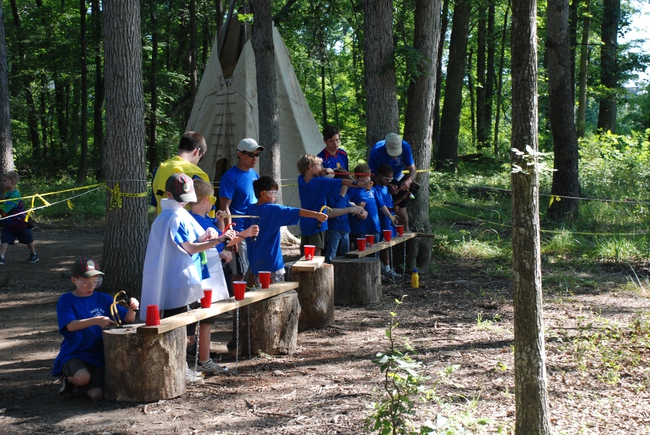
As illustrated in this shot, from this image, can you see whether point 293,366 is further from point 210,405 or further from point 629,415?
point 629,415

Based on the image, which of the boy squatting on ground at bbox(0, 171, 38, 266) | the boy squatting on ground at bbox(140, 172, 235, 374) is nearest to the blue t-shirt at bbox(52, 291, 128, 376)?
the boy squatting on ground at bbox(140, 172, 235, 374)

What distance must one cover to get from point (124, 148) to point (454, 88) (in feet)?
42.6

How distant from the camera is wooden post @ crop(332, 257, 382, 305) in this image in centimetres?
695

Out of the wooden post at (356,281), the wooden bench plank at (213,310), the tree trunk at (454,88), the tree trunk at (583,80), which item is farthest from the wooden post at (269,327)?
the tree trunk at (583,80)

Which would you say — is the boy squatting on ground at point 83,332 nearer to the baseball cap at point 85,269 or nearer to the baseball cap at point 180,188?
the baseball cap at point 85,269

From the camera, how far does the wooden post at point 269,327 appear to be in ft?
17.2

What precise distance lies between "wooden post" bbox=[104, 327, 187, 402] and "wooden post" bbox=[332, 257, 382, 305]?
295 cm

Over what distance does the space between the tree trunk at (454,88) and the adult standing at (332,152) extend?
34.3 feet

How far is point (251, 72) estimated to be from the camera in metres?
11.6

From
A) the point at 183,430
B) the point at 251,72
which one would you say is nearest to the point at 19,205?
the point at 251,72

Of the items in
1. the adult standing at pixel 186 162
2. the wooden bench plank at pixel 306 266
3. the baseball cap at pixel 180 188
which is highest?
the adult standing at pixel 186 162

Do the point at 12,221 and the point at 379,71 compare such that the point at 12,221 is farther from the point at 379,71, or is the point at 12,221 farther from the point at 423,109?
the point at 423,109

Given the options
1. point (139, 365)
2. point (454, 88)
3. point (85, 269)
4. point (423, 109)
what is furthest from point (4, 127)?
point (454, 88)

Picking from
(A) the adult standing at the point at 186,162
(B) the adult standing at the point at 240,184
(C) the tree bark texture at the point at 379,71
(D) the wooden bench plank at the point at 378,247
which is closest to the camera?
(A) the adult standing at the point at 186,162
